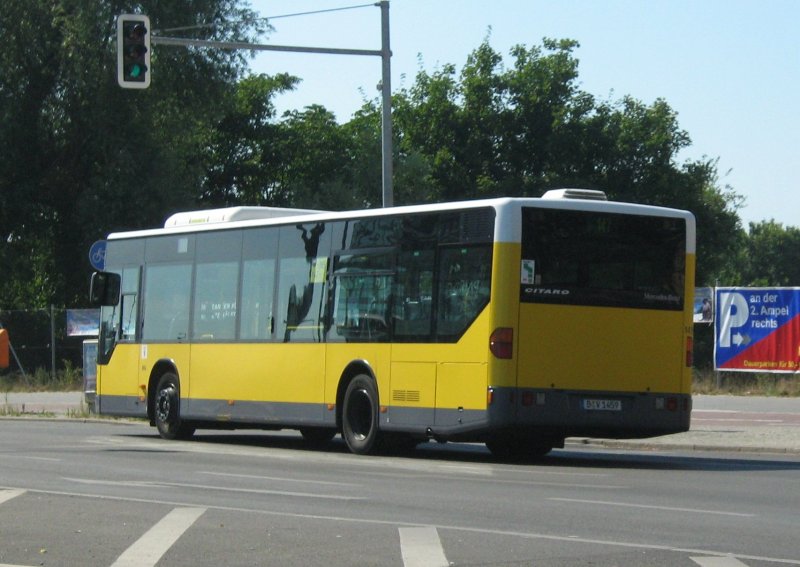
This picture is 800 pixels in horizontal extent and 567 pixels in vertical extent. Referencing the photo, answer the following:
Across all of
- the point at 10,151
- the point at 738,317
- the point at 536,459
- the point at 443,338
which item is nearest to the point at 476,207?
the point at 443,338

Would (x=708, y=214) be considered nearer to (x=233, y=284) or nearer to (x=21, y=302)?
(x=21, y=302)

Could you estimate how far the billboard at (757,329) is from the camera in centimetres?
3212

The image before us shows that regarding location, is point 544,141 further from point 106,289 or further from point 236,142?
point 106,289

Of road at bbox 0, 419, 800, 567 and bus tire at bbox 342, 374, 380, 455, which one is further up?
bus tire at bbox 342, 374, 380, 455

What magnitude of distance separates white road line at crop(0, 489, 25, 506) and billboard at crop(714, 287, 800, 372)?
843 inches

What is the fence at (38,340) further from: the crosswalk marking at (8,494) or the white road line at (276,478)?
the crosswalk marking at (8,494)

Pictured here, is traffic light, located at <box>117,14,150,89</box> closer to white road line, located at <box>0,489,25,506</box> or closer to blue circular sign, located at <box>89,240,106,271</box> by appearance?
blue circular sign, located at <box>89,240,106,271</box>

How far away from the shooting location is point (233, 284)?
72.8 ft

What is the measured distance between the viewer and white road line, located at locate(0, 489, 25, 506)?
12847 millimetres

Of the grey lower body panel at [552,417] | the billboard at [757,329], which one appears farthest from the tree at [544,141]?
the grey lower body panel at [552,417]

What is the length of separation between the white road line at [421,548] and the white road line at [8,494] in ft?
12.6

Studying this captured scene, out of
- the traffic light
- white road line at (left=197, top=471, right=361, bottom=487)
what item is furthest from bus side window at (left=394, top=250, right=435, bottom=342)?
the traffic light

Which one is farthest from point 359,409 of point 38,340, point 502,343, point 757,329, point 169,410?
point 38,340

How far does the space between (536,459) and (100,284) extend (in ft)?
27.8
